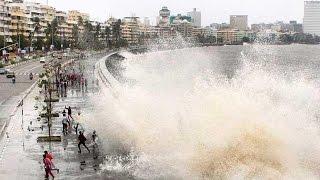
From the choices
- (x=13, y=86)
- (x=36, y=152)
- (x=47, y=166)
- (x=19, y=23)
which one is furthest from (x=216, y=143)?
(x=19, y=23)

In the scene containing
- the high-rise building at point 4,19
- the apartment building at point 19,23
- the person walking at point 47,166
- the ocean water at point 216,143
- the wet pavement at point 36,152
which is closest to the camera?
the ocean water at point 216,143

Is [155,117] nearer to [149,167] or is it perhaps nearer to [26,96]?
[149,167]

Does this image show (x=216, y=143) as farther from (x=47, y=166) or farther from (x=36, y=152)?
(x=36, y=152)

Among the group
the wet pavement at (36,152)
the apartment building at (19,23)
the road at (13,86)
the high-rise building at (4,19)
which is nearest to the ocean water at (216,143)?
the wet pavement at (36,152)

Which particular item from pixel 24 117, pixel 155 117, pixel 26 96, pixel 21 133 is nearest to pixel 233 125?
pixel 155 117

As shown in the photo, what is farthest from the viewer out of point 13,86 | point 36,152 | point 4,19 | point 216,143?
point 4,19

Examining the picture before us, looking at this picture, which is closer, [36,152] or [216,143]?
[216,143]

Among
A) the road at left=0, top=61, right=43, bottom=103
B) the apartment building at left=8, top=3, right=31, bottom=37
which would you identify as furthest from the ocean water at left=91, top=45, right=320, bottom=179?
the apartment building at left=8, top=3, right=31, bottom=37

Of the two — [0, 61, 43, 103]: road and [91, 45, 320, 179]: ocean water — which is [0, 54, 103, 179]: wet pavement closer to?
[91, 45, 320, 179]: ocean water

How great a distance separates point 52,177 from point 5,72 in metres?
61.7

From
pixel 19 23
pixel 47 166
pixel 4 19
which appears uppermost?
pixel 4 19

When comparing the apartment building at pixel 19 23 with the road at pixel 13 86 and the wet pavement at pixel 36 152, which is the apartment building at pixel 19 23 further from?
the wet pavement at pixel 36 152

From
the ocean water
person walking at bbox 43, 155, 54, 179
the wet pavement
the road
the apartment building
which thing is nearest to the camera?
the ocean water

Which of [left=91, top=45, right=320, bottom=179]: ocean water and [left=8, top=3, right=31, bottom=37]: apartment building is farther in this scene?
[left=8, top=3, right=31, bottom=37]: apartment building
